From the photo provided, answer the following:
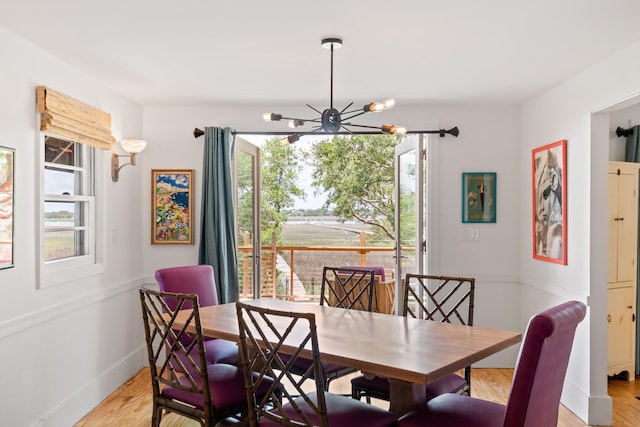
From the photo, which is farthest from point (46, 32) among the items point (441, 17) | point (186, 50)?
point (441, 17)

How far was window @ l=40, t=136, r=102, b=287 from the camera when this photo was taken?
3.29 metres

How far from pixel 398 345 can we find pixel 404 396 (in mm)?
253

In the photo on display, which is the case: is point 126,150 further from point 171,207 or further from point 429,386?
point 429,386

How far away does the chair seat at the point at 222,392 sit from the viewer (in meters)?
2.51

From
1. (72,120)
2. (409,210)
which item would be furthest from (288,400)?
(409,210)

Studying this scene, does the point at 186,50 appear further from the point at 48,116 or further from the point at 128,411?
the point at 128,411

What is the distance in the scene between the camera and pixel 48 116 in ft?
10.1

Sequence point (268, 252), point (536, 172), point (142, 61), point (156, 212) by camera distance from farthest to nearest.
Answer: point (268, 252), point (156, 212), point (536, 172), point (142, 61)

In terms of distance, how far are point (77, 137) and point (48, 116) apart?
1.14ft

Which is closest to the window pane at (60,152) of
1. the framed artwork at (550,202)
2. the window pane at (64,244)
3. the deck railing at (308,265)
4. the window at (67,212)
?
the window at (67,212)

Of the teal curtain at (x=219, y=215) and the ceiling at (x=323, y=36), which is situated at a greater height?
the ceiling at (x=323, y=36)

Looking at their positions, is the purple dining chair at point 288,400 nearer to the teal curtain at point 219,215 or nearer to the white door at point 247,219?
the teal curtain at point 219,215

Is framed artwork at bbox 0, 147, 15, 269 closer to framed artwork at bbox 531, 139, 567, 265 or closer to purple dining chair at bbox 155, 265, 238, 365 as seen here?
purple dining chair at bbox 155, 265, 238, 365

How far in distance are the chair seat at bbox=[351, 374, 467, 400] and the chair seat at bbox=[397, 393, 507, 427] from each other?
280mm
